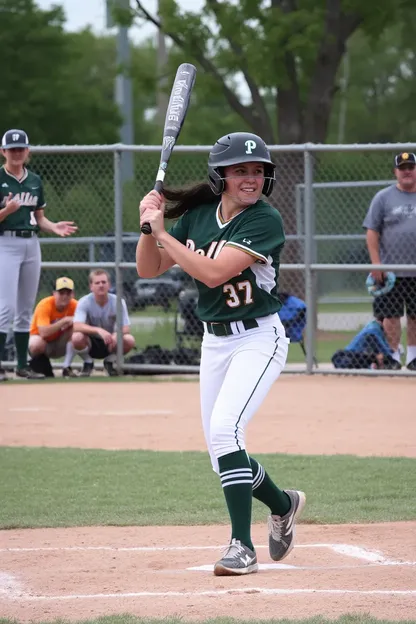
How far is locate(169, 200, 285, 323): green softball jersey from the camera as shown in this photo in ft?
16.7

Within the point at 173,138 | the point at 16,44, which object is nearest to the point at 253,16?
the point at 173,138

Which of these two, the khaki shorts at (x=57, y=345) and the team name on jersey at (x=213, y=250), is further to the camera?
the khaki shorts at (x=57, y=345)

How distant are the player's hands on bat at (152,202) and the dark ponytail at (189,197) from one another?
0.11 m

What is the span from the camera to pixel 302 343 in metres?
12.4

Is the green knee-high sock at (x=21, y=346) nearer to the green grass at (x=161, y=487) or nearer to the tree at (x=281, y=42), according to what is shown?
the green grass at (x=161, y=487)

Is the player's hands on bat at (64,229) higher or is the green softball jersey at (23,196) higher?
the green softball jersey at (23,196)

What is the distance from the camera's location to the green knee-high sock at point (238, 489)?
16.3ft

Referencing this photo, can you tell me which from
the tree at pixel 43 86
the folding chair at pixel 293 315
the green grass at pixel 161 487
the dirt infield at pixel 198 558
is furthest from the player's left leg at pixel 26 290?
the tree at pixel 43 86

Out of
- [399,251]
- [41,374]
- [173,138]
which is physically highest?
[173,138]

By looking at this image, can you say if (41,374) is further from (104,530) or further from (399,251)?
(104,530)

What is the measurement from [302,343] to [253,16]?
7.18 metres

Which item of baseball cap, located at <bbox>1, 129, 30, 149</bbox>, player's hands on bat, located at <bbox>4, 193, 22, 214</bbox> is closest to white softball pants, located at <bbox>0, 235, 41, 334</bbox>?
player's hands on bat, located at <bbox>4, 193, 22, 214</bbox>

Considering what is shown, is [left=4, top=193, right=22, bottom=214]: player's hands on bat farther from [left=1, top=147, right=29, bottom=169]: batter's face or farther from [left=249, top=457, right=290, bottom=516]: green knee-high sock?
[left=249, top=457, right=290, bottom=516]: green knee-high sock

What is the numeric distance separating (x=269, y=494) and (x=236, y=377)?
62 centimetres
